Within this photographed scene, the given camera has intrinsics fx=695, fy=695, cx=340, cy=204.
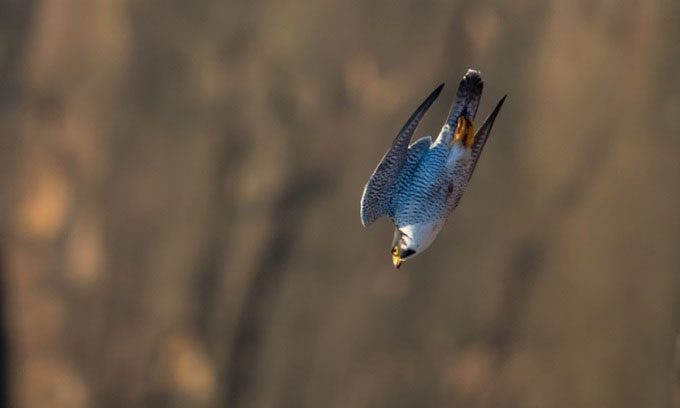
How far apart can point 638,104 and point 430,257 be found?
1.07 ft

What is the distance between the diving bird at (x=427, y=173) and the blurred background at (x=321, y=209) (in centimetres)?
24

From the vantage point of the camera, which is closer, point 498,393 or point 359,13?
point 359,13

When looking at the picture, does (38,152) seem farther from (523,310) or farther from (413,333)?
(523,310)

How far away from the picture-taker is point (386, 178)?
1.98 ft

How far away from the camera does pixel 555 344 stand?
0.95m

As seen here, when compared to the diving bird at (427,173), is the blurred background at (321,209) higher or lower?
higher

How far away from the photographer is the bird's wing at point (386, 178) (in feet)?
1.89

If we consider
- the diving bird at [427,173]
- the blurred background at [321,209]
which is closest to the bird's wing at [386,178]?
the diving bird at [427,173]

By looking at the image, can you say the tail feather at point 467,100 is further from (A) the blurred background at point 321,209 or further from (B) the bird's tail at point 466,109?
(A) the blurred background at point 321,209

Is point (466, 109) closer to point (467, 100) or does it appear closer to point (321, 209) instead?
point (467, 100)

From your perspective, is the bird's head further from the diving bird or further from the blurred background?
the blurred background

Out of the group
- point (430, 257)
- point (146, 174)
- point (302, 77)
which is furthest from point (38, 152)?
point (430, 257)

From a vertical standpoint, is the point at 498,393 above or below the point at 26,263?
below

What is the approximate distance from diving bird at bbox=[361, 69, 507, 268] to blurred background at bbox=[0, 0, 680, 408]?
0.79 ft
